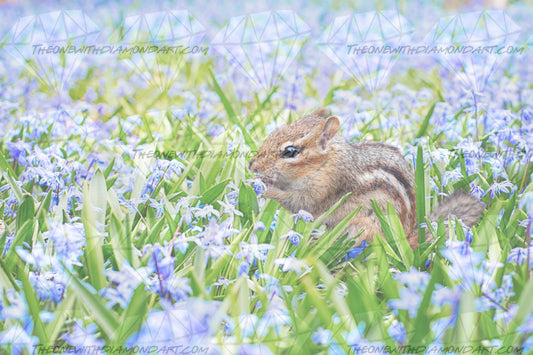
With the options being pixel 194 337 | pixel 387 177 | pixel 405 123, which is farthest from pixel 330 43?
pixel 194 337

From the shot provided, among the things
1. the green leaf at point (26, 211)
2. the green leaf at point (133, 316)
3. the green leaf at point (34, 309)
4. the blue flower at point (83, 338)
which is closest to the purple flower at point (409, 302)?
the green leaf at point (133, 316)

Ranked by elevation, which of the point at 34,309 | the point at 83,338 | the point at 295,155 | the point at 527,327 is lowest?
the point at 527,327

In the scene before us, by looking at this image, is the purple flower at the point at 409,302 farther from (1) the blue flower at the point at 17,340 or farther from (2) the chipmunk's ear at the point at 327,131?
(2) the chipmunk's ear at the point at 327,131

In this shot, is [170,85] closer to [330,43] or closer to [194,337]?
[330,43]

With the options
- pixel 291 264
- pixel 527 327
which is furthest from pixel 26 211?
pixel 527 327

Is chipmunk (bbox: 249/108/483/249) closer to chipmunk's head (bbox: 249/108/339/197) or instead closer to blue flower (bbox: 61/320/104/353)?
chipmunk's head (bbox: 249/108/339/197)

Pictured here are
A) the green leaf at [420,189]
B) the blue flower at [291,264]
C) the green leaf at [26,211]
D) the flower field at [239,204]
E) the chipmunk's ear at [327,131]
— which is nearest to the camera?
the flower field at [239,204]

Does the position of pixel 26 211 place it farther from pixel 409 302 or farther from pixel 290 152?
pixel 409 302
